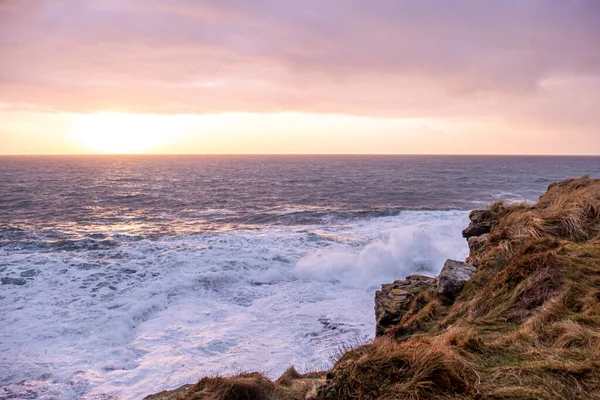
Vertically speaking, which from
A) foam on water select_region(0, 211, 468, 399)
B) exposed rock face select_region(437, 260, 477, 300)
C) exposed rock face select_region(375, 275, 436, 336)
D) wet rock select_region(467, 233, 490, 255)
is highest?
wet rock select_region(467, 233, 490, 255)

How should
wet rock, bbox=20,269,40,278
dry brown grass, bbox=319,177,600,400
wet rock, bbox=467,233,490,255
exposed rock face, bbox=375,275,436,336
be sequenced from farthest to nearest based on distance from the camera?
wet rock, bbox=20,269,40,278
wet rock, bbox=467,233,490,255
exposed rock face, bbox=375,275,436,336
dry brown grass, bbox=319,177,600,400

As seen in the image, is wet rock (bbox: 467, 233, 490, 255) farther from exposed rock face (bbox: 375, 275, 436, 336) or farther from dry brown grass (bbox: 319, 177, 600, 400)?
exposed rock face (bbox: 375, 275, 436, 336)

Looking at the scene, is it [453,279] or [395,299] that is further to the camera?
[395,299]

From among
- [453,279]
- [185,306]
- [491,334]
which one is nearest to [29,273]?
[185,306]

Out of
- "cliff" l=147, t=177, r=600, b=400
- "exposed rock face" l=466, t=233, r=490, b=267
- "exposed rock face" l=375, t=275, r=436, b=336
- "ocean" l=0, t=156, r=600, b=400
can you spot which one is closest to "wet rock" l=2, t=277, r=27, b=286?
"ocean" l=0, t=156, r=600, b=400

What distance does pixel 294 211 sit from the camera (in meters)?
39.2

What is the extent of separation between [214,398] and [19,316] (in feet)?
43.4

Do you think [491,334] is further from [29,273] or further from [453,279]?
[29,273]

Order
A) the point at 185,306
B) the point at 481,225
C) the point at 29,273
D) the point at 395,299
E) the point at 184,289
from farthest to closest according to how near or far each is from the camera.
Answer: the point at 29,273
the point at 184,289
the point at 185,306
the point at 481,225
the point at 395,299

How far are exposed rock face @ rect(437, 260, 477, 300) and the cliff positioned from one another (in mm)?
23

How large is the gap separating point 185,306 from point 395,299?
9647mm

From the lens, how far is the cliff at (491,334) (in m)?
4.09

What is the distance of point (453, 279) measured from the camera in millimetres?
8625

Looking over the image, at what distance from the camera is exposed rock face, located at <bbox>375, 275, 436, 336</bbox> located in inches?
353
